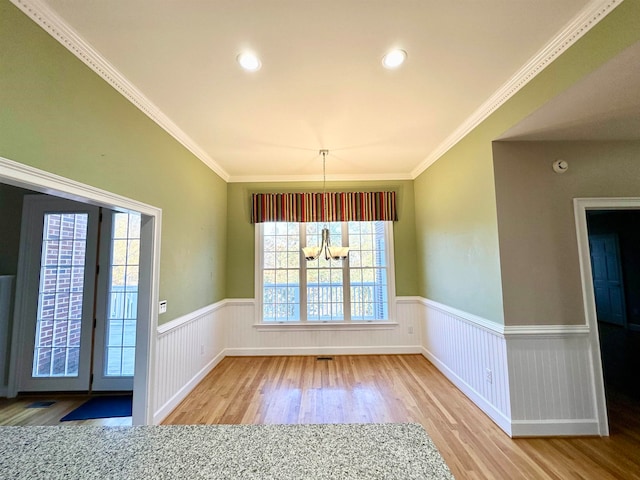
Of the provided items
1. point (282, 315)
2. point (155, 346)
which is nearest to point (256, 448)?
point (155, 346)

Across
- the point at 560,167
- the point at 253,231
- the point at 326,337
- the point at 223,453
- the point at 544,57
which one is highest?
the point at 544,57

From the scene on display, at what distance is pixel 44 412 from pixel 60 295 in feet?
4.11

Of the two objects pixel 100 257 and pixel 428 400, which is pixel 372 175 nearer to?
pixel 428 400

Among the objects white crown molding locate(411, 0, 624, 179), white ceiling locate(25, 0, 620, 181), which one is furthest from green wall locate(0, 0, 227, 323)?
white crown molding locate(411, 0, 624, 179)

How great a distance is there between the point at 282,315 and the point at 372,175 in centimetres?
281

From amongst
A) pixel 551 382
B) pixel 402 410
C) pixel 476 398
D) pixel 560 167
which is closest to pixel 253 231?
pixel 402 410

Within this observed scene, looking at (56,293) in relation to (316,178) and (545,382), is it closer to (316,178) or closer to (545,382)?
(316,178)

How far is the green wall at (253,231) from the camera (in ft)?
15.4

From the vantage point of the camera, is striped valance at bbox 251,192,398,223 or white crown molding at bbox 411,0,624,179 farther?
striped valance at bbox 251,192,398,223

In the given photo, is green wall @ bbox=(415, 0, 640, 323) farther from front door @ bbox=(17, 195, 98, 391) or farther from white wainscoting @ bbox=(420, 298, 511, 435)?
front door @ bbox=(17, 195, 98, 391)

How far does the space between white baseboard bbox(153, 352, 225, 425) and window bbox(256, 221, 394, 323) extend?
1085 millimetres

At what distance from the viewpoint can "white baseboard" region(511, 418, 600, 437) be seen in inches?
95.5

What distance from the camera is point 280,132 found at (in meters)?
3.11

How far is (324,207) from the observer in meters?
4.68
